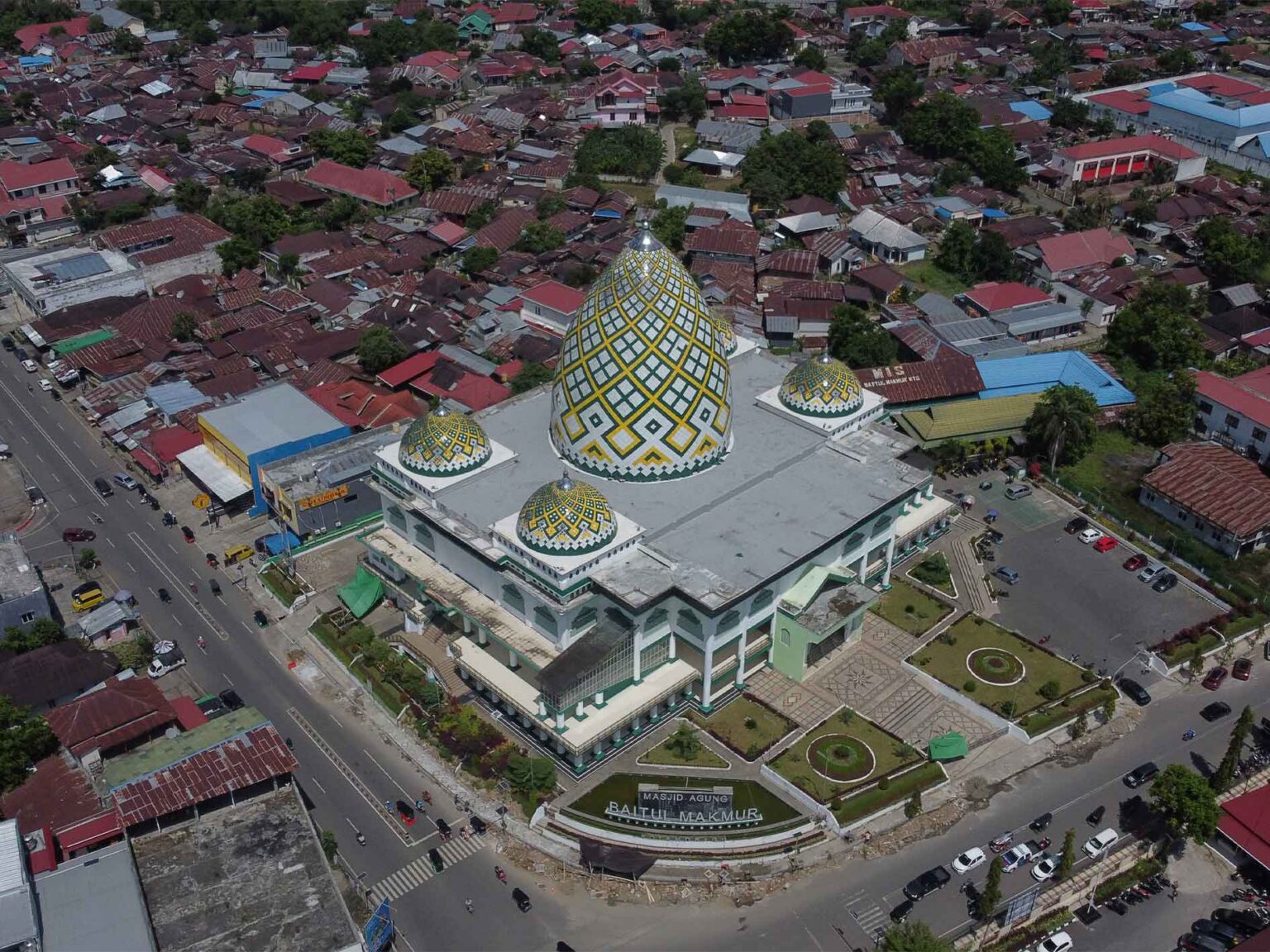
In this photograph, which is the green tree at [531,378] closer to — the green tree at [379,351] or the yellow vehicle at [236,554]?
the green tree at [379,351]

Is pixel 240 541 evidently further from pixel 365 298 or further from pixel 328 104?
pixel 328 104

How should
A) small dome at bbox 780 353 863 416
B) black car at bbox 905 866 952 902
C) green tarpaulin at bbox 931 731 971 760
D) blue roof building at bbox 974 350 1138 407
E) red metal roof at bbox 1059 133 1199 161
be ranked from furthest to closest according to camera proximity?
1. red metal roof at bbox 1059 133 1199 161
2. blue roof building at bbox 974 350 1138 407
3. small dome at bbox 780 353 863 416
4. green tarpaulin at bbox 931 731 971 760
5. black car at bbox 905 866 952 902

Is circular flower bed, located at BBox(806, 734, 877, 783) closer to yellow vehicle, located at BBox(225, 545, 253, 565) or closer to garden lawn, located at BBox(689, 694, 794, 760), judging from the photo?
garden lawn, located at BBox(689, 694, 794, 760)

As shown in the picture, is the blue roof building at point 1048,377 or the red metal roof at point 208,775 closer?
the red metal roof at point 208,775

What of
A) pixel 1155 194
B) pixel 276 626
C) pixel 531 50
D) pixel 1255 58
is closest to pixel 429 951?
pixel 276 626

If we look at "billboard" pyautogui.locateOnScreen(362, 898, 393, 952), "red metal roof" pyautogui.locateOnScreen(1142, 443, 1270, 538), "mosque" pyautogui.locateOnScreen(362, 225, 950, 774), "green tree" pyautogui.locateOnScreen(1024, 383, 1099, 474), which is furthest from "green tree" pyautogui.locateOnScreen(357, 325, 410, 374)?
"red metal roof" pyautogui.locateOnScreen(1142, 443, 1270, 538)

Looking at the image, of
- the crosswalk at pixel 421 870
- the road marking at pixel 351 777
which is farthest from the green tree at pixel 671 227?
the crosswalk at pixel 421 870
